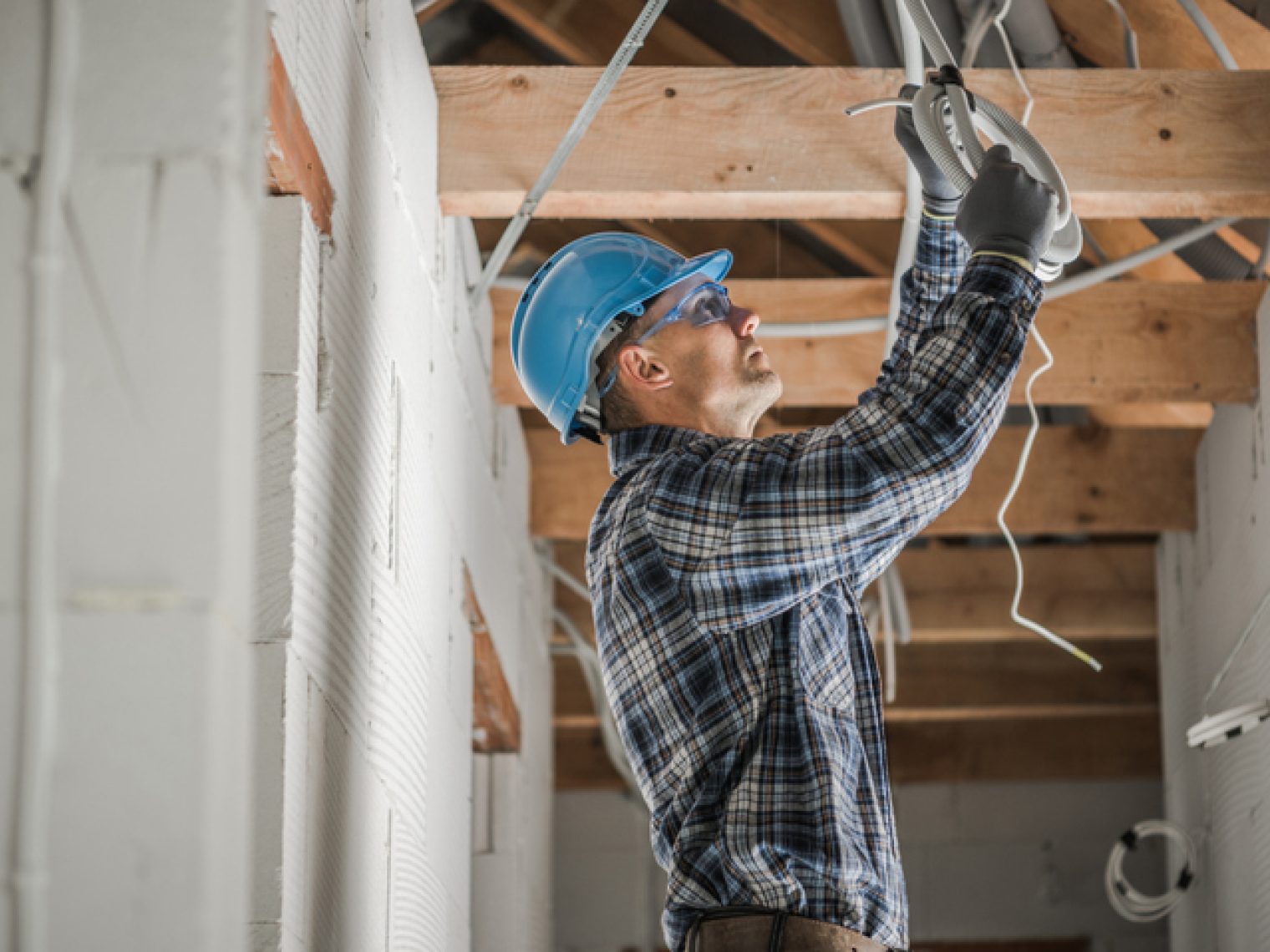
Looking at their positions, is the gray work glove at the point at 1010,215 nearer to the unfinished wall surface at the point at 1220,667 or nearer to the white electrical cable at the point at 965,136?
the white electrical cable at the point at 965,136

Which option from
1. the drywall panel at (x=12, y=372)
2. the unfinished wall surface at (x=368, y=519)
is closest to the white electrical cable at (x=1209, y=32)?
the unfinished wall surface at (x=368, y=519)

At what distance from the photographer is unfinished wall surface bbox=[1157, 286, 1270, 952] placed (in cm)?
370

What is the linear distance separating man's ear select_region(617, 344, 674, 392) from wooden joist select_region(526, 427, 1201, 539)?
265 centimetres

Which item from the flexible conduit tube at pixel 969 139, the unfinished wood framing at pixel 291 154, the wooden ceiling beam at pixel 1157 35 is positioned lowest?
the unfinished wood framing at pixel 291 154

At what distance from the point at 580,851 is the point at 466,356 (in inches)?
167

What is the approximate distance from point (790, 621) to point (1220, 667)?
268cm

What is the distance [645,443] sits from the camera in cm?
212

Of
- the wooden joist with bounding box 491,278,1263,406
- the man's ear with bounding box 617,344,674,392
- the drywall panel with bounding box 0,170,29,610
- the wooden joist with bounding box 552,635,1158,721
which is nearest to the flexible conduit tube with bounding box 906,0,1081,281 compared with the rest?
the man's ear with bounding box 617,344,674,392

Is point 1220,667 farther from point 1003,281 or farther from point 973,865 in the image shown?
point 973,865

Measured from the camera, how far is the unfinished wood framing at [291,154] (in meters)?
1.63

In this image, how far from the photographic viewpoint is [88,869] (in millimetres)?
1063

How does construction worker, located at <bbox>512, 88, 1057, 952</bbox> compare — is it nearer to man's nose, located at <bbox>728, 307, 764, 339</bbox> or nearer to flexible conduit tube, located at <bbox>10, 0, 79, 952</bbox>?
man's nose, located at <bbox>728, 307, 764, 339</bbox>

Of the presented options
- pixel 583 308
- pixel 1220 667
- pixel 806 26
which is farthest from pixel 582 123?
pixel 1220 667

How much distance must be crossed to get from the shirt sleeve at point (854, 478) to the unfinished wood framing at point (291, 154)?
0.49 meters
